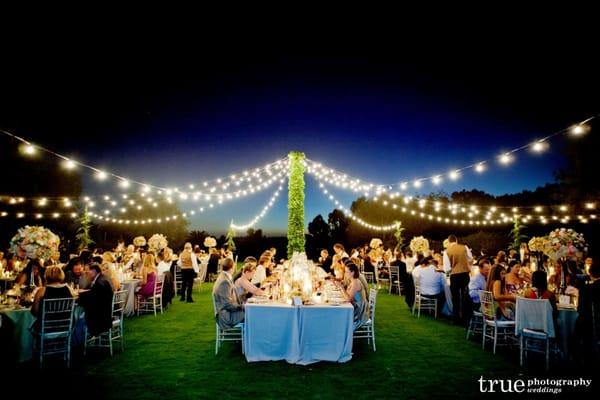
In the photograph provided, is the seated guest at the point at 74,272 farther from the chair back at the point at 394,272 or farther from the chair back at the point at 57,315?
the chair back at the point at 394,272

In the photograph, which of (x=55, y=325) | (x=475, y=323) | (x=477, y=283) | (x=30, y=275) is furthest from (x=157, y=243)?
(x=475, y=323)

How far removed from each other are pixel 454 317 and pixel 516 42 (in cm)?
567

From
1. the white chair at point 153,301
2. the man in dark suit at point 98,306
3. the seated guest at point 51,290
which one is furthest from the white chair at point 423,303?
the seated guest at point 51,290

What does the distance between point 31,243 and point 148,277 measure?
279 centimetres

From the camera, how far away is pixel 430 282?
793 cm

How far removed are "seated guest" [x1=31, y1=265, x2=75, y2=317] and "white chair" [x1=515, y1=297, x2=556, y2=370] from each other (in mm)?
5814

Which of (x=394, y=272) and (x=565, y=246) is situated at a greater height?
(x=565, y=246)

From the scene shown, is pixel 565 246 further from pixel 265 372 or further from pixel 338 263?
pixel 265 372

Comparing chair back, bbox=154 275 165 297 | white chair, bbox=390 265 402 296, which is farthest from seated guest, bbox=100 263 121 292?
white chair, bbox=390 265 402 296

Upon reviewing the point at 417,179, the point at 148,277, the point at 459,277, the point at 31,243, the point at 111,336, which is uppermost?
the point at 417,179

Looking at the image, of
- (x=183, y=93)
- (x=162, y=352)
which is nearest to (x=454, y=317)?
(x=162, y=352)

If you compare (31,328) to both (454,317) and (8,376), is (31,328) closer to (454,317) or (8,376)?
(8,376)

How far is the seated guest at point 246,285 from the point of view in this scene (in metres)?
5.32

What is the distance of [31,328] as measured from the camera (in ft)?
15.2
